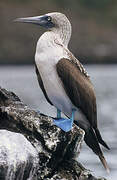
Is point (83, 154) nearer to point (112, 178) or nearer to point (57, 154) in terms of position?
point (112, 178)

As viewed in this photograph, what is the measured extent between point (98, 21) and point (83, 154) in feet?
175

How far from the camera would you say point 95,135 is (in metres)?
10.5

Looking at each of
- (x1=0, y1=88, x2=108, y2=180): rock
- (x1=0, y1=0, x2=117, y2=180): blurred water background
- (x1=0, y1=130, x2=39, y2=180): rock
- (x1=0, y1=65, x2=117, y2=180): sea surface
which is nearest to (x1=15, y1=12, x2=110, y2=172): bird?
(x1=0, y1=88, x2=108, y2=180): rock

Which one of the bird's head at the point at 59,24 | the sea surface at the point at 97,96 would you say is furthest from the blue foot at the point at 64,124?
the sea surface at the point at 97,96

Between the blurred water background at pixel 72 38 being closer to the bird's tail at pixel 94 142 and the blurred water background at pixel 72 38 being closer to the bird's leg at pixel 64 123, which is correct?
the bird's tail at pixel 94 142

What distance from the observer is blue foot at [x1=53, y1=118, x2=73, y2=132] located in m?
9.80

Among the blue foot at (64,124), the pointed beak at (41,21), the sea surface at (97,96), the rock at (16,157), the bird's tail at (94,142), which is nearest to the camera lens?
the rock at (16,157)

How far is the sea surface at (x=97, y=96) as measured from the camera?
21469mm

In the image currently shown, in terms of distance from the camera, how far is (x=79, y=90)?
10.6 meters

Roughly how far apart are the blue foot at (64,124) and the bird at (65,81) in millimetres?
27

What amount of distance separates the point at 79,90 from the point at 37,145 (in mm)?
1336

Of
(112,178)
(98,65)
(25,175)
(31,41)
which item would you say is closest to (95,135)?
(25,175)

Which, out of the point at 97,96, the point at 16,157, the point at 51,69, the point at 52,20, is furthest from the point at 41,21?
the point at 97,96

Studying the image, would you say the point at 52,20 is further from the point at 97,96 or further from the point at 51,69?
the point at 97,96
